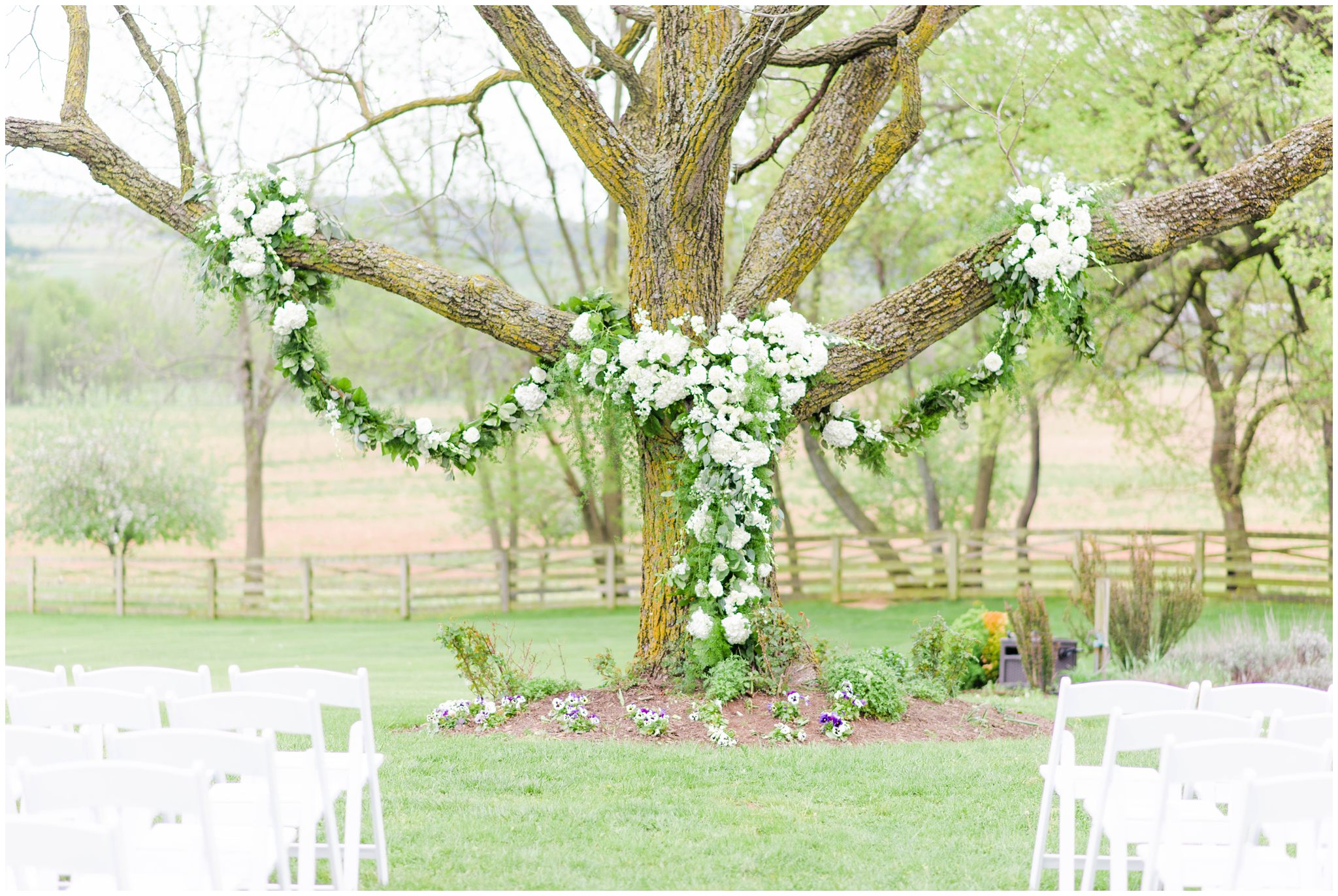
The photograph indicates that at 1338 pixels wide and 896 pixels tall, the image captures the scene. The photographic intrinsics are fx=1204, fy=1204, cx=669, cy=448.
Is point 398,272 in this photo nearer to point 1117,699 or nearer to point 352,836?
point 352,836

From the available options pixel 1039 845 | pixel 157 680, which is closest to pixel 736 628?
pixel 1039 845

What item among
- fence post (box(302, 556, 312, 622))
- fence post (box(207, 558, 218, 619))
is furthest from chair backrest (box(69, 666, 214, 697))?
fence post (box(207, 558, 218, 619))

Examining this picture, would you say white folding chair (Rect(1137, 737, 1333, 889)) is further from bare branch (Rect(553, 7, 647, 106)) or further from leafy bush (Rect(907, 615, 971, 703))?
bare branch (Rect(553, 7, 647, 106))

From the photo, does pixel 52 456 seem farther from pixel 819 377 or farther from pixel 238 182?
pixel 819 377

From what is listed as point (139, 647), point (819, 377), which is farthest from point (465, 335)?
point (819, 377)

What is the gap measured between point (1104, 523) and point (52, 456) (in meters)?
28.3

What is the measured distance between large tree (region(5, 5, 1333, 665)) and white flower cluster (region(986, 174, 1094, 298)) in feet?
0.49

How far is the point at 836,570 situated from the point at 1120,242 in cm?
1227

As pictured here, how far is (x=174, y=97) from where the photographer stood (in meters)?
7.39

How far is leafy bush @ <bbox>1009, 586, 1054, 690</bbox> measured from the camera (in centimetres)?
967

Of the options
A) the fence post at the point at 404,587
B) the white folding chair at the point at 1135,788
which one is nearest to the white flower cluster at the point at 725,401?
the white folding chair at the point at 1135,788

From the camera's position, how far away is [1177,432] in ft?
58.4

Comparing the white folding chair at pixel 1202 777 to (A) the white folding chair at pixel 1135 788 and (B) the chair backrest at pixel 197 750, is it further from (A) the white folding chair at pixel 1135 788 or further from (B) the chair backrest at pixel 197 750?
(B) the chair backrest at pixel 197 750

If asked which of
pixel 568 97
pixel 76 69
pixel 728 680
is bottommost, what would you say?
pixel 728 680
